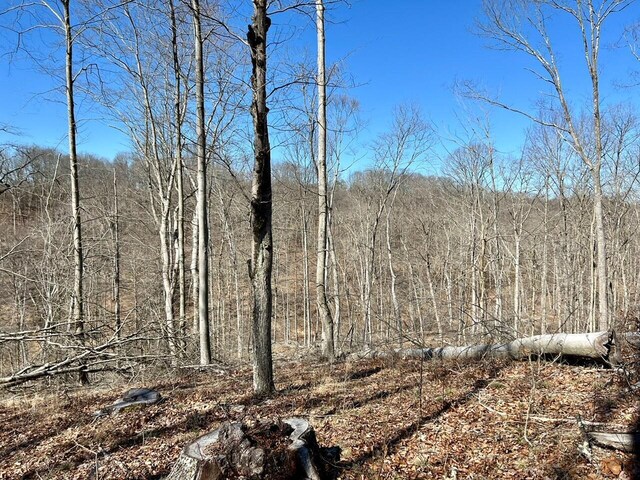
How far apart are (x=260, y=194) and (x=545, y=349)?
4893mm

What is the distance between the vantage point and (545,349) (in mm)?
5953

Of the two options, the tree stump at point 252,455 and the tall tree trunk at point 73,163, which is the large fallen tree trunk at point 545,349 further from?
the tall tree trunk at point 73,163

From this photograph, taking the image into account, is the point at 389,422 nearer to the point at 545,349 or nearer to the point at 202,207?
the point at 545,349

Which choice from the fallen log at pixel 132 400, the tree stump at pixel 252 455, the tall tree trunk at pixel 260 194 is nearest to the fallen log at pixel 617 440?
the tree stump at pixel 252 455

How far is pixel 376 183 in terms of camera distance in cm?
1859

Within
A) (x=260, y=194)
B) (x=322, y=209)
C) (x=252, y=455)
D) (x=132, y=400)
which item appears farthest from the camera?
(x=322, y=209)

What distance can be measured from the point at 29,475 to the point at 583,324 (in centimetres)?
2034

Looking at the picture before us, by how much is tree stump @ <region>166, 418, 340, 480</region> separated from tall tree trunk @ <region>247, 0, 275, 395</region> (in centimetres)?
196

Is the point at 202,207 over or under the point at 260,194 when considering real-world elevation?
over

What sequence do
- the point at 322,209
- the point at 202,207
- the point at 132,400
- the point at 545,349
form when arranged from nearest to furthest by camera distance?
the point at 132,400
the point at 545,349
the point at 202,207
the point at 322,209

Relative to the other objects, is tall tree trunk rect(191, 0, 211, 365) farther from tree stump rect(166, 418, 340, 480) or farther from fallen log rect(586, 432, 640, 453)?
fallen log rect(586, 432, 640, 453)

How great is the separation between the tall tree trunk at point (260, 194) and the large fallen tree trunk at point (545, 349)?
218 cm

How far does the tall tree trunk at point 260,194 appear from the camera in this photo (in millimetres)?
4727

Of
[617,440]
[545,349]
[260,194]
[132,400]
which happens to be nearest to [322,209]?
[260,194]
